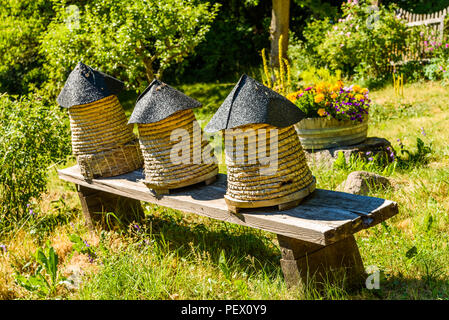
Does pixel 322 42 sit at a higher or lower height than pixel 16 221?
higher

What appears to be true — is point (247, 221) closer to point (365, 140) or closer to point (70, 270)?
point (70, 270)

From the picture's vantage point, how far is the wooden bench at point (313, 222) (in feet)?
7.29

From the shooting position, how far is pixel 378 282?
2.46 meters

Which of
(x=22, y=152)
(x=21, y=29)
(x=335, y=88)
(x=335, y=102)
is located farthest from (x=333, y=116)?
(x=21, y=29)

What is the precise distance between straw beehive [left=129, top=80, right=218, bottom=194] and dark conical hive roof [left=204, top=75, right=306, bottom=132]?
0.48 meters

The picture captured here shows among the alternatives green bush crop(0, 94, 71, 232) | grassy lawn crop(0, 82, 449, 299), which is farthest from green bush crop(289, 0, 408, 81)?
green bush crop(0, 94, 71, 232)

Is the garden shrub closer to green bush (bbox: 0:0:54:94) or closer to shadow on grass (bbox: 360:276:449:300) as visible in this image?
green bush (bbox: 0:0:54:94)

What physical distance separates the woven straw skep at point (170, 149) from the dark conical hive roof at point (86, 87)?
648 millimetres

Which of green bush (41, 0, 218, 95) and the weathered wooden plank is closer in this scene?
the weathered wooden plank

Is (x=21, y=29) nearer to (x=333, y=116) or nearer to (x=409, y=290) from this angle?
(x=333, y=116)

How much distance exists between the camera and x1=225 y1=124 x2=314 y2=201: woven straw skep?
2.37 meters

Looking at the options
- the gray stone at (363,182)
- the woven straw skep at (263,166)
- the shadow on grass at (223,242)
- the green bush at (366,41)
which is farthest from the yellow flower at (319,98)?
the green bush at (366,41)

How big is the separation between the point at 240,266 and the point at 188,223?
96 cm
